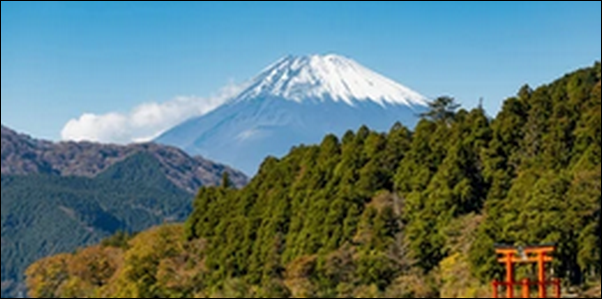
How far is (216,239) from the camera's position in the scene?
68.2m

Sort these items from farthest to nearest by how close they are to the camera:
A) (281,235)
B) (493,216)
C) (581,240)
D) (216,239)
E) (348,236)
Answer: (216,239) < (281,235) < (348,236) < (493,216) < (581,240)

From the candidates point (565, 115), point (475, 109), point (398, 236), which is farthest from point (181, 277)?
point (565, 115)

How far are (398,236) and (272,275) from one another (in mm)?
7375

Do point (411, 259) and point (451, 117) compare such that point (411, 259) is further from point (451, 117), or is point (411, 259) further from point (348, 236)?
point (451, 117)

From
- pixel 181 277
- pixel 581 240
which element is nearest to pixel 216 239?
pixel 181 277

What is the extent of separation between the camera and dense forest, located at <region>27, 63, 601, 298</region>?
4853 centimetres

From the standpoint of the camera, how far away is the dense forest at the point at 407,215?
4853cm

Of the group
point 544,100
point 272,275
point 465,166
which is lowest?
point 272,275

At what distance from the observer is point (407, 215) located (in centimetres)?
5678

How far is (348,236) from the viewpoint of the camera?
192 feet

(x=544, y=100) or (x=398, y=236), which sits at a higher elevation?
(x=544, y=100)

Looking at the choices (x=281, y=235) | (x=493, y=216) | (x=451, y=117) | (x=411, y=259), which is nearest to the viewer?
(x=493, y=216)

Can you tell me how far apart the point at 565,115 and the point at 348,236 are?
12.3 metres

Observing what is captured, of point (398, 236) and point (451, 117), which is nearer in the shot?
point (398, 236)
